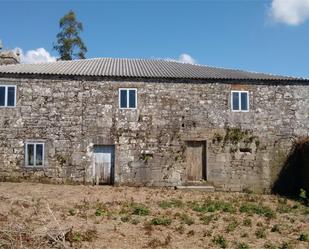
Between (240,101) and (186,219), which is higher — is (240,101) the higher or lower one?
the higher one

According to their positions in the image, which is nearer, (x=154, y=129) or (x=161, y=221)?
(x=161, y=221)

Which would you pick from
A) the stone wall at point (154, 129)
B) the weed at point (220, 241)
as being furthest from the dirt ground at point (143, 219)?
the stone wall at point (154, 129)

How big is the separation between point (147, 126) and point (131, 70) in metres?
3.07

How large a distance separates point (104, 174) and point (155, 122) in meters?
3.20

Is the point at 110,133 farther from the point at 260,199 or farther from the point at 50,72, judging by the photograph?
the point at 260,199

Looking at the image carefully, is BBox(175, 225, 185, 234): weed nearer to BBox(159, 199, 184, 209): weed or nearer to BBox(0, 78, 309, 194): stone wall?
BBox(159, 199, 184, 209): weed

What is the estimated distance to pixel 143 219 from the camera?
12.9 m

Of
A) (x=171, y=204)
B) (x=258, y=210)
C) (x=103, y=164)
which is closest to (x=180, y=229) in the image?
(x=171, y=204)

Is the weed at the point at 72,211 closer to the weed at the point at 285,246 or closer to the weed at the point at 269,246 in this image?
the weed at the point at 269,246

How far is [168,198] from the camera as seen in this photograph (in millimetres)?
17016

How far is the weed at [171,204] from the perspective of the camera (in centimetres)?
1524

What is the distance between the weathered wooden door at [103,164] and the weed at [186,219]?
279 inches

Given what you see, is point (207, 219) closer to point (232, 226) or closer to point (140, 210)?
point (232, 226)

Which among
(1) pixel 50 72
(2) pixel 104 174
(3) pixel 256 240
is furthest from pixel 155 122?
(3) pixel 256 240
